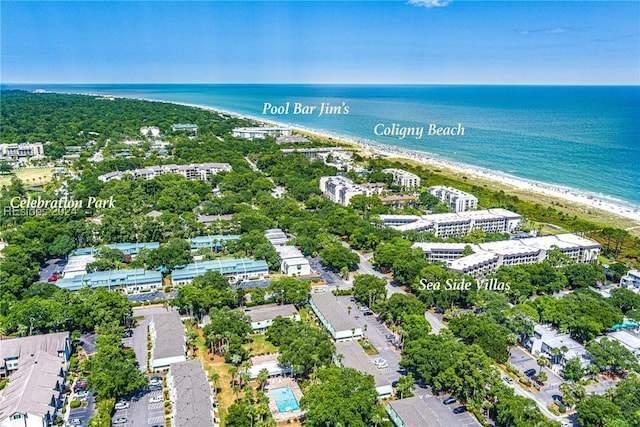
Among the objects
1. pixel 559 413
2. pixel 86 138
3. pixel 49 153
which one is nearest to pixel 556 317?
pixel 559 413

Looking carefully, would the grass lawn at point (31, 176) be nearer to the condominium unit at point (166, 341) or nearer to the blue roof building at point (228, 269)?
the blue roof building at point (228, 269)

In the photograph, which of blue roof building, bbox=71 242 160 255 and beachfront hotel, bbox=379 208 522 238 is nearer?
blue roof building, bbox=71 242 160 255

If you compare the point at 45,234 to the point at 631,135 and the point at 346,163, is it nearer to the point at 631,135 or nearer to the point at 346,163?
the point at 346,163

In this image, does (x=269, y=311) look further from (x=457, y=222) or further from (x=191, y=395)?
(x=457, y=222)

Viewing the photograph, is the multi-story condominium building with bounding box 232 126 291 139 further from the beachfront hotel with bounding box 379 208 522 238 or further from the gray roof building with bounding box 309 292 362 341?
the gray roof building with bounding box 309 292 362 341

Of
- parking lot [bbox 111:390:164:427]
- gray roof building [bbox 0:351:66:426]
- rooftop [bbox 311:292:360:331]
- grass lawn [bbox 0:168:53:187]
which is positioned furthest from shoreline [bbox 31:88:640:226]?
gray roof building [bbox 0:351:66:426]
